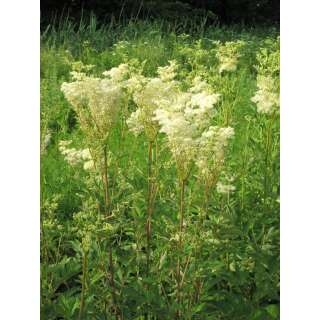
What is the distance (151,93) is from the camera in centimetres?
255

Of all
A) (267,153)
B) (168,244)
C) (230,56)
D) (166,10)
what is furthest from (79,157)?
(166,10)

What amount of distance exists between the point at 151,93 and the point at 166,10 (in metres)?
1.47

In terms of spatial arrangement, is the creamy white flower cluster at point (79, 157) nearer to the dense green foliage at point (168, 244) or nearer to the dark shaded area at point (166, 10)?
the dense green foliage at point (168, 244)

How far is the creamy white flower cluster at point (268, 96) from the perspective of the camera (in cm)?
283

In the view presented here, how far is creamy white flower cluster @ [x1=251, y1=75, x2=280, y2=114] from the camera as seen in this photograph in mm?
2826

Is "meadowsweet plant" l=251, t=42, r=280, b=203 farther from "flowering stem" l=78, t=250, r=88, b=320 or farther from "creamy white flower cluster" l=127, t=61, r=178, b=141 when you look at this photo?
"flowering stem" l=78, t=250, r=88, b=320

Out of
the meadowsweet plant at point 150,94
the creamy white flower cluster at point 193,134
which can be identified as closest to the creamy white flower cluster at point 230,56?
the meadowsweet plant at point 150,94

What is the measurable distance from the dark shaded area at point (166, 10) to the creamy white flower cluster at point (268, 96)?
0.41 m

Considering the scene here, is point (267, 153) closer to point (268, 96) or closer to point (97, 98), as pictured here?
point (268, 96)

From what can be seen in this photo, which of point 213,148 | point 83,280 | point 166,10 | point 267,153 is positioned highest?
point 166,10
